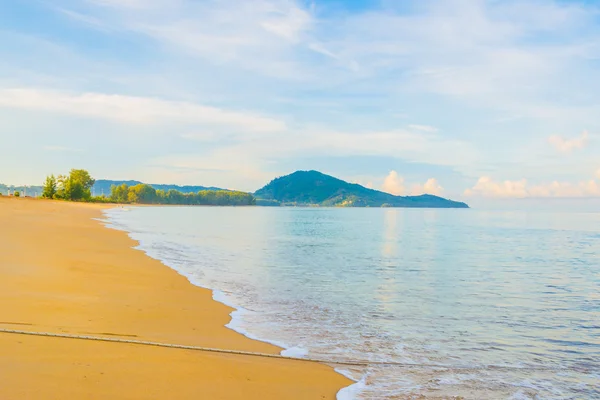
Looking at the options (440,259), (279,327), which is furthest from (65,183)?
(279,327)

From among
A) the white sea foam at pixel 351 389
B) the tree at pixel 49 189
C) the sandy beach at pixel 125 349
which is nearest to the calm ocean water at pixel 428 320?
the white sea foam at pixel 351 389

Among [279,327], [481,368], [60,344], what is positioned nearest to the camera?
[60,344]

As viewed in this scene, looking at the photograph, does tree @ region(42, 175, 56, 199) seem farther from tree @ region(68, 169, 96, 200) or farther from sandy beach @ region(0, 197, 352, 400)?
sandy beach @ region(0, 197, 352, 400)

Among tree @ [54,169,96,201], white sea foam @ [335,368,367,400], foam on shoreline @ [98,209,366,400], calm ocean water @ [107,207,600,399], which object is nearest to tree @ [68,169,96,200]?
tree @ [54,169,96,201]

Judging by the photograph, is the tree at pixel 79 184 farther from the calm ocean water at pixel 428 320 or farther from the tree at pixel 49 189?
the calm ocean water at pixel 428 320

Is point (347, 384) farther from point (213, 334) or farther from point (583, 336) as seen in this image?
point (583, 336)

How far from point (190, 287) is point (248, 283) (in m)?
2.26

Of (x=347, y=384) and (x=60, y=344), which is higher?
(x=60, y=344)

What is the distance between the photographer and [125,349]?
648cm

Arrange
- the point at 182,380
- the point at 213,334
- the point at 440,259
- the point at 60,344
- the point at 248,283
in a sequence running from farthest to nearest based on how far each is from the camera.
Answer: the point at 440,259
the point at 248,283
the point at 213,334
the point at 60,344
the point at 182,380

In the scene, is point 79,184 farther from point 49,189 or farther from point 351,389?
point 351,389

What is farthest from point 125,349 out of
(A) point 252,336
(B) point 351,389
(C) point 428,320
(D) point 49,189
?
(D) point 49,189

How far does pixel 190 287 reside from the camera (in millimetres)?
13516

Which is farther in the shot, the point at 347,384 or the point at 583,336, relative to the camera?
the point at 583,336
